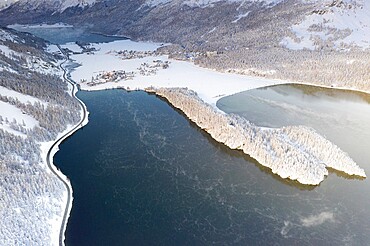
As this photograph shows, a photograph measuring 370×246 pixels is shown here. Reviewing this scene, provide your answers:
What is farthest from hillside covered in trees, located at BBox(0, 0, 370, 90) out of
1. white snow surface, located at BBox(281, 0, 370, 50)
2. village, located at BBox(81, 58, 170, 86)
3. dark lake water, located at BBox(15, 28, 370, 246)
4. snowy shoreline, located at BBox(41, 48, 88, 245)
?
snowy shoreline, located at BBox(41, 48, 88, 245)

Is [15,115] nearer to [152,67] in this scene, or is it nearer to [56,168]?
[56,168]

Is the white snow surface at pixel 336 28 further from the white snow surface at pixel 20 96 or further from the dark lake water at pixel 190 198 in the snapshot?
the white snow surface at pixel 20 96

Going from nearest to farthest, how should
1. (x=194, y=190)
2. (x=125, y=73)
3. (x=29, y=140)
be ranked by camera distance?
(x=194, y=190) → (x=29, y=140) → (x=125, y=73)

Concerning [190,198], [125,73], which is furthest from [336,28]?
[190,198]

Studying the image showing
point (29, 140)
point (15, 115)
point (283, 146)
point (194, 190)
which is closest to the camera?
point (194, 190)

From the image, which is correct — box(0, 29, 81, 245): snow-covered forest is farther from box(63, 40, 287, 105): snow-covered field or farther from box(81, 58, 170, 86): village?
box(63, 40, 287, 105): snow-covered field

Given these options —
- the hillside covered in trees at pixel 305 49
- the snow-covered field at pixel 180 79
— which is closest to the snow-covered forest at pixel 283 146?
the snow-covered field at pixel 180 79

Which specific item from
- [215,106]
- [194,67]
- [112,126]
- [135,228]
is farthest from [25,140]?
[194,67]
